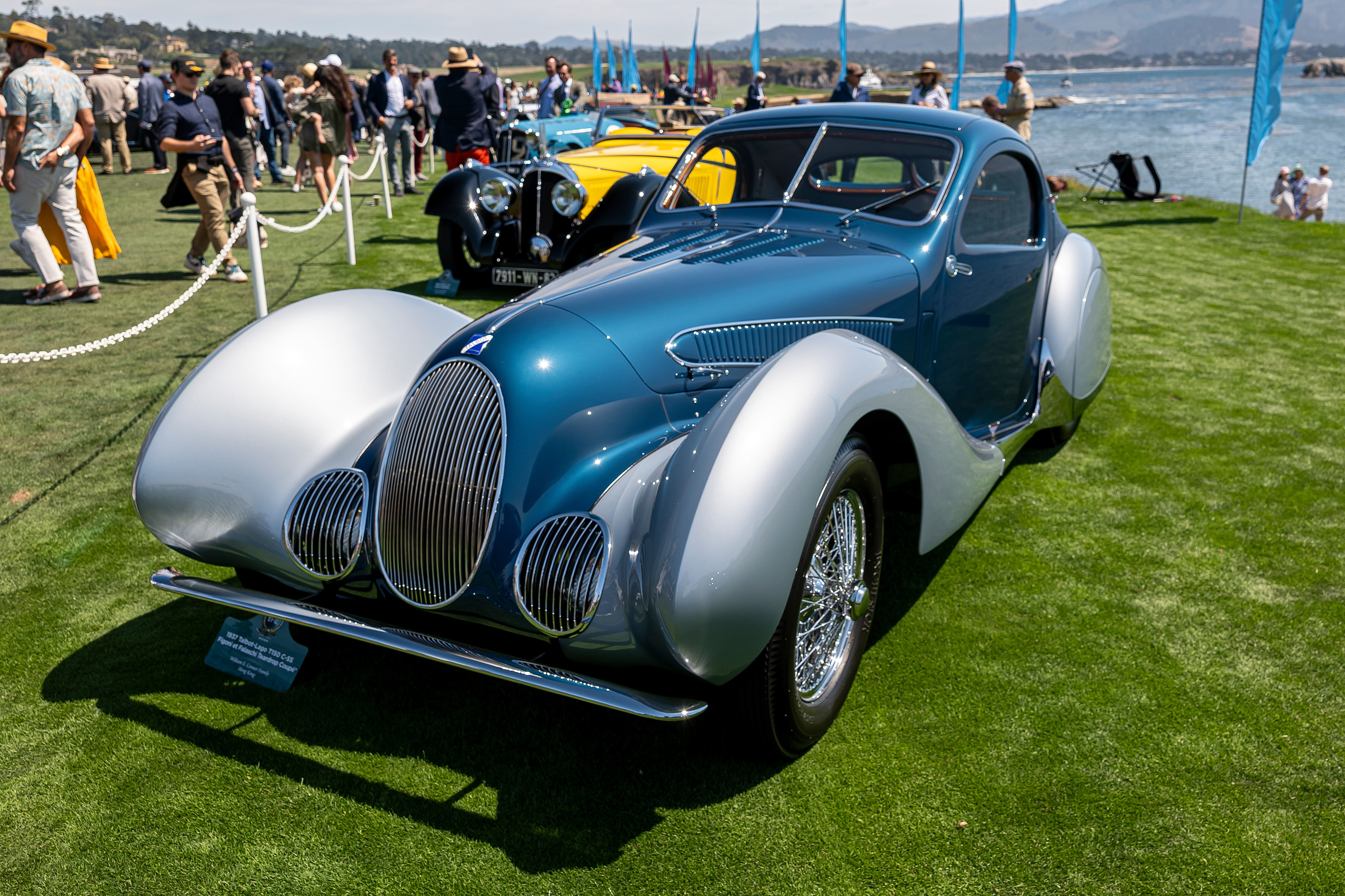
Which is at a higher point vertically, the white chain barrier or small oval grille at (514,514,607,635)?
the white chain barrier

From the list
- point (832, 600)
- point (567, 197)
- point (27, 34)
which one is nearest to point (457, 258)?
point (567, 197)

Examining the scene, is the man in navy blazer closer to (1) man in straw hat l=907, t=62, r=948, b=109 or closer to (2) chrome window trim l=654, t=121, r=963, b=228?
(1) man in straw hat l=907, t=62, r=948, b=109

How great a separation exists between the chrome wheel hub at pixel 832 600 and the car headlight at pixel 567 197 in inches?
194

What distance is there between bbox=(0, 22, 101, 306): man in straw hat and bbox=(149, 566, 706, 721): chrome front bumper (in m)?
5.71

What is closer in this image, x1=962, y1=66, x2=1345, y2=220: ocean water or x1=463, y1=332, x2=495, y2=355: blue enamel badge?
x1=463, y1=332, x2=495, y2=355: blue enamel badge

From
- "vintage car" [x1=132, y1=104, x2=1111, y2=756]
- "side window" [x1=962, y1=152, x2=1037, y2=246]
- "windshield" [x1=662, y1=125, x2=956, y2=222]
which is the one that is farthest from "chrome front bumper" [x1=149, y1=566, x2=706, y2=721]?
"side window" [x1=962, y1=152, x2=1037, y2=246]

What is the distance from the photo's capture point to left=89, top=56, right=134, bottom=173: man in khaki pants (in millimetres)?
15461

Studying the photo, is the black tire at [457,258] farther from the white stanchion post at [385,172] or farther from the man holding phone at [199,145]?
the white stanchion post at [385,172]

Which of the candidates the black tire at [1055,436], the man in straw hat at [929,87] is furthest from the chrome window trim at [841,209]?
the man in straw hat at [929,87]

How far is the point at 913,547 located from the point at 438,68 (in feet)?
467

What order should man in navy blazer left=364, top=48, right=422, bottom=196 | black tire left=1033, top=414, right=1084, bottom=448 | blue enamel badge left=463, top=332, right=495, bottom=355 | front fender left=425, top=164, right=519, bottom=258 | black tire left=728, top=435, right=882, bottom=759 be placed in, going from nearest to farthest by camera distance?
black tire left=728, top=435, right=882, bottom=759 → blue enamel badge left=463, top=332, right=495, bottom=355 → black tire left=1033, top=414, right=1084, bottom=448 → front fender left=425, top=164, right=519, bottom=258 → man in navy blazer left=364, top=48, right=422, bottom=196

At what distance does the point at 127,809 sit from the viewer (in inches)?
95.9

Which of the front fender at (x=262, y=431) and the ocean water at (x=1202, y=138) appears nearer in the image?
the front fender at (x=262, y=431)

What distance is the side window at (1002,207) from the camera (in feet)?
12.8
